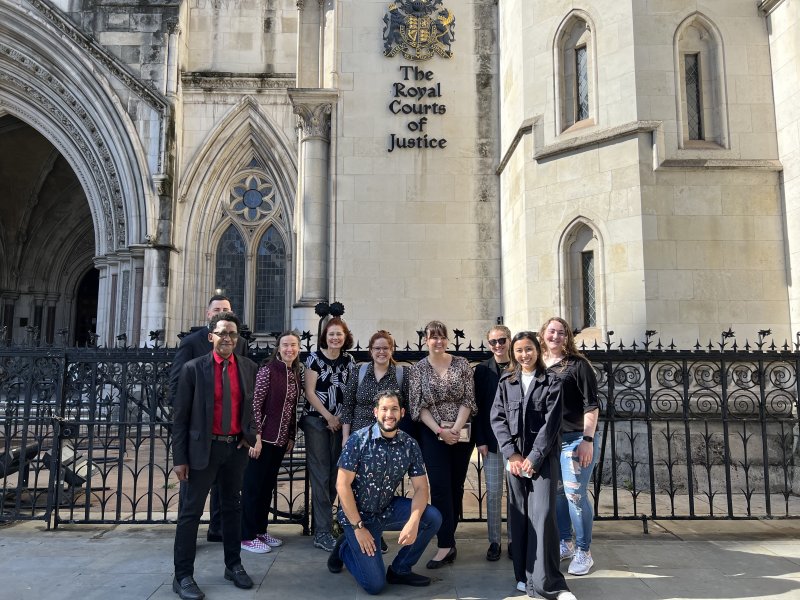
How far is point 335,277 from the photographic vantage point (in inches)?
415

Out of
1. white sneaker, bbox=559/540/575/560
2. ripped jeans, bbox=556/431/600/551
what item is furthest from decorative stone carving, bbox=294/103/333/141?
white sneaker, bbox=559/540/575/560

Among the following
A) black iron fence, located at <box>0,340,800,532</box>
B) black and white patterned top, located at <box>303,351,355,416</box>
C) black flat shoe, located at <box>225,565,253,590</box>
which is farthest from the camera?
black iron fence, located at <box>0,340,800,532</box>

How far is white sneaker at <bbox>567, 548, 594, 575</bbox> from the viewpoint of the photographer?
4.06 metres

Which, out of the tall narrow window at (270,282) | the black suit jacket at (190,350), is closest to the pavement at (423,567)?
the black suit jacket at (190,350)

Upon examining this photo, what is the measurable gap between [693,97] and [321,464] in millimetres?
6784

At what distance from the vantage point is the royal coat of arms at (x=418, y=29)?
11000 millimetres

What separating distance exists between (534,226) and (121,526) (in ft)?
20.8

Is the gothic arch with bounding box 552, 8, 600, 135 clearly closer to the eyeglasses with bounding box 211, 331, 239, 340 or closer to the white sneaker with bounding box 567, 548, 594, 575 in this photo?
the white sneaker with bounding box 567, 548, 594, 575

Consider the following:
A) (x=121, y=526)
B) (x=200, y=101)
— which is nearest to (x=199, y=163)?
(x=200, y=101)

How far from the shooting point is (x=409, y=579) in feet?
12.7

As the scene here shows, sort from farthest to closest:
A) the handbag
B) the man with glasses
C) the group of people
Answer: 1. the man with glasses
2. the handbag
3. the group of people

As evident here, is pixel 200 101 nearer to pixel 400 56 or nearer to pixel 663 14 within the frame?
pixel 400 56

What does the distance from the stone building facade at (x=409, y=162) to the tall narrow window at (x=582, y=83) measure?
0.03 metres

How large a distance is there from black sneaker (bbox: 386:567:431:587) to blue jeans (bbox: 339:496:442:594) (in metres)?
0.02
